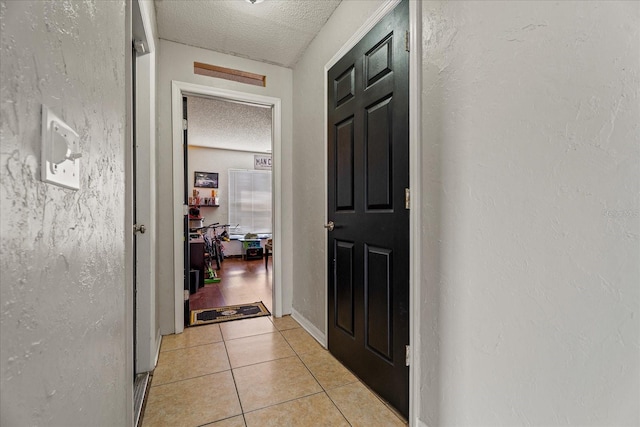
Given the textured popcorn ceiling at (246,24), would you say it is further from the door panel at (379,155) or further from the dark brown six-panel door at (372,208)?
Result: the door panel at (379,155)

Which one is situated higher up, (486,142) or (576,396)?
(486,142)

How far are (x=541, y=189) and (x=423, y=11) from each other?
975 mm

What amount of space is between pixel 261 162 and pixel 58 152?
22.5 feet

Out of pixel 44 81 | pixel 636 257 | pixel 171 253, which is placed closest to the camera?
pixel 44 81

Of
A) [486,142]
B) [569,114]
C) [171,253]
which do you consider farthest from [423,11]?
[171,253]

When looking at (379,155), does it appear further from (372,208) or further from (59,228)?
(59,228)

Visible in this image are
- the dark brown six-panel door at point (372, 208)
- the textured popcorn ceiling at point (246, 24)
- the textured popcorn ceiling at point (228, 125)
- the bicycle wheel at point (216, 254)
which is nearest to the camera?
the dark brown six-panel door at point (372, 208)

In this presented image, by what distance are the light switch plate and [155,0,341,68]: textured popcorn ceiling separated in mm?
2024

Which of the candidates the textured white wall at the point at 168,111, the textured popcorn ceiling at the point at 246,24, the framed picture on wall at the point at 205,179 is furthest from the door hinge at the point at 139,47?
the framed picture on wall at the point at 205,179

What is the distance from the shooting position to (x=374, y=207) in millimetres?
1678

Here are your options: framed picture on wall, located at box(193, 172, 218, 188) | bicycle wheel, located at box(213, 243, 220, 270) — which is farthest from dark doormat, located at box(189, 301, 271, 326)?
framed picture on wall, located at box(193, 172, 218, 188)

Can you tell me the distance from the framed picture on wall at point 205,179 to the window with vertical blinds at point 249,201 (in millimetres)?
351

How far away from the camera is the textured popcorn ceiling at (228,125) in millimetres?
4151

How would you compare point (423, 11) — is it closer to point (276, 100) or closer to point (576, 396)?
point (576, 396)
